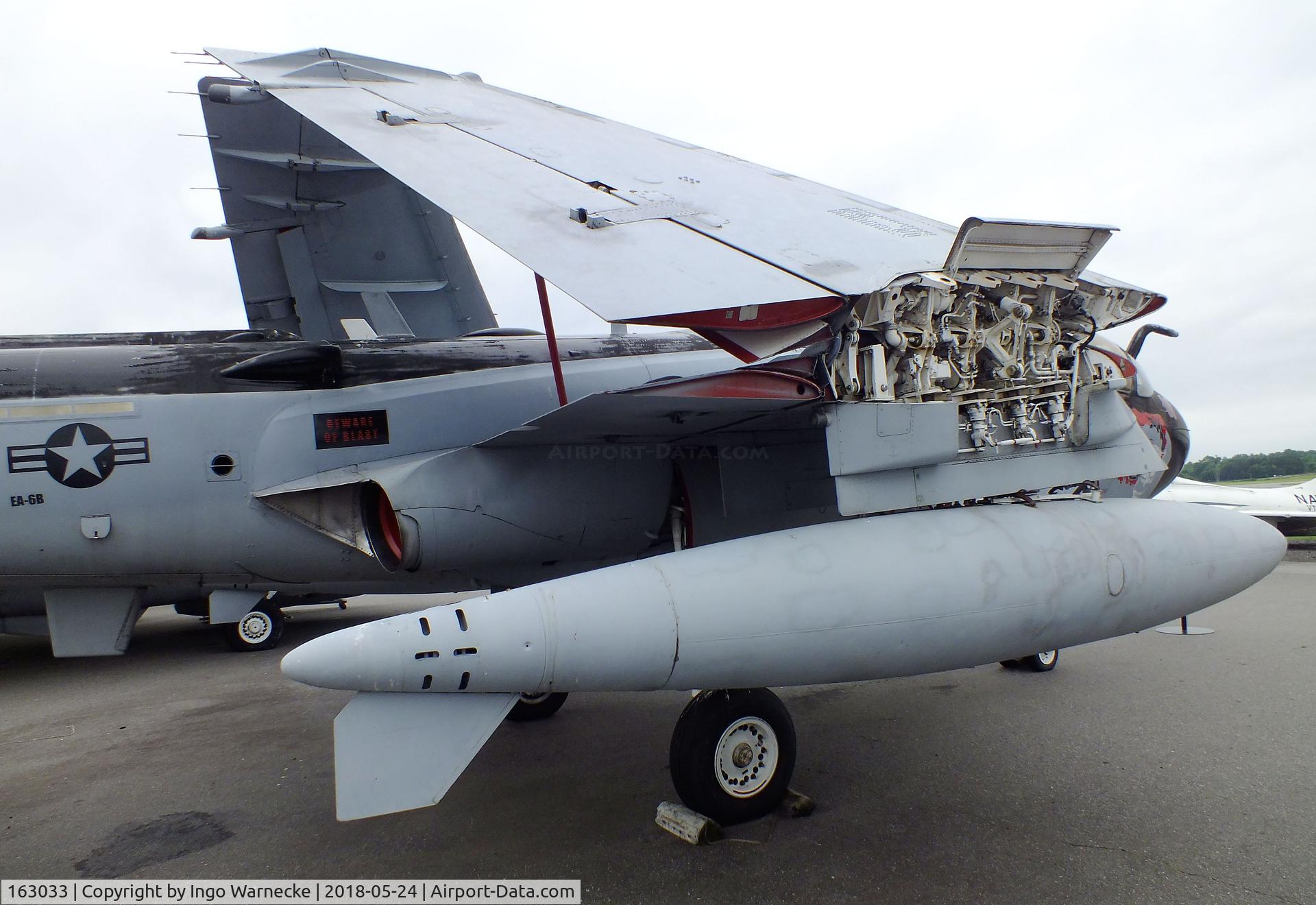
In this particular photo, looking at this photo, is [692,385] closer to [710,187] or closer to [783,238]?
[783,238]

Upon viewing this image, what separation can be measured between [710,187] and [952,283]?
1253mm

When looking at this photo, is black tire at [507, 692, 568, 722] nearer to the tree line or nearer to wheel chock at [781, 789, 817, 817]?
wheel chock at [781, 789, 817, 817]

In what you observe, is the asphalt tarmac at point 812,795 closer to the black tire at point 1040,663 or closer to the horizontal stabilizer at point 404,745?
the black tire at point 1040,663

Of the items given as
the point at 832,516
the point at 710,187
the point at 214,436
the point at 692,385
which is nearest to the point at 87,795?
the point at 214,436

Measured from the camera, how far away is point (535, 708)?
5.18 metres

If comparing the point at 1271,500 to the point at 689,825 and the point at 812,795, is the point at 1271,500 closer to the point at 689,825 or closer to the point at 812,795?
the point at 812,795

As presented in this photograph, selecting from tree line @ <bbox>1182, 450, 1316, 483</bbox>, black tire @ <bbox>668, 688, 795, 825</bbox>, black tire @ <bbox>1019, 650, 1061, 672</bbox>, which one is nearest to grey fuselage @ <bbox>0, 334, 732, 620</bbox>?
black tire @ <bbox>668, 688, 795, 825</bbox>

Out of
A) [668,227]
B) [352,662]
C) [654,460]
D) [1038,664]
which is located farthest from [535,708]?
[1038,664]

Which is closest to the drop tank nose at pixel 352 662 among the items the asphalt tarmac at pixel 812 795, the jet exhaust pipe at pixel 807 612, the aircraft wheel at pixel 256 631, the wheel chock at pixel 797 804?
the jet exhaust pipe at pixel 807 612

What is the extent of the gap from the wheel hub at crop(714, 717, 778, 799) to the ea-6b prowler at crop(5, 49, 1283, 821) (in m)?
0.02

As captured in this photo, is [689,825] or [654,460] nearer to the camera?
[689,825]

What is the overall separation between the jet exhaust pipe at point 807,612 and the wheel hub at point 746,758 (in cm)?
57

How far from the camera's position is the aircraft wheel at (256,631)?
28.1 feet

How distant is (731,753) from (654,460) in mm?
1591
